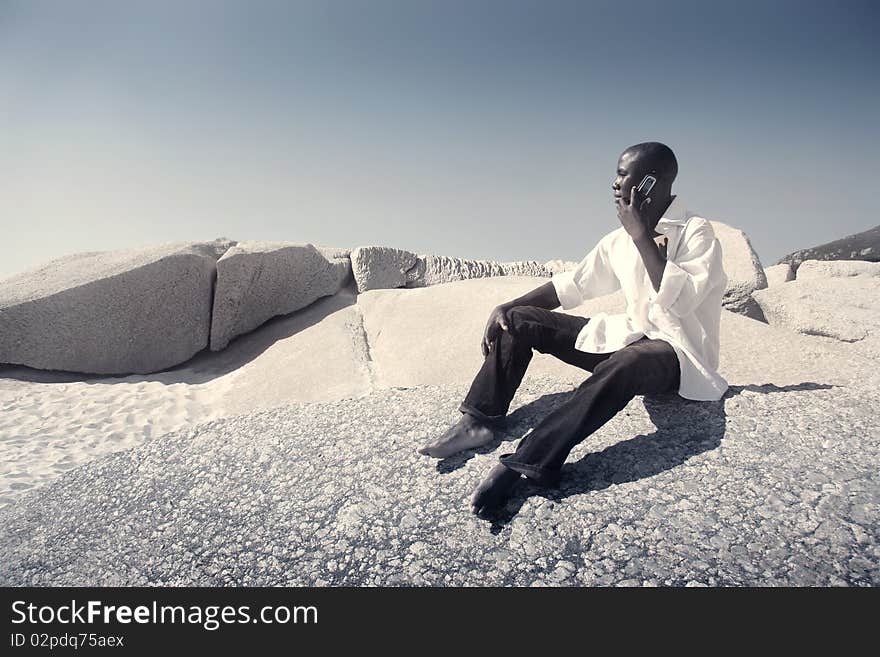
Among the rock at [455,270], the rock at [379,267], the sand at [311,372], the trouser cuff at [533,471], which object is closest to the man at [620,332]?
the trouser cuff at [533,471]

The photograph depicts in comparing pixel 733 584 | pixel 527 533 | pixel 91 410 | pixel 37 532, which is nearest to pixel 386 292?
pixel 91 410

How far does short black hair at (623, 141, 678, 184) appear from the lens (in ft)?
9.43

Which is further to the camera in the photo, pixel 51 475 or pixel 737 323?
pixel 737 323

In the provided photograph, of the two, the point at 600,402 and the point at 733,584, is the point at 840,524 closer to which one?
the point at 733,584

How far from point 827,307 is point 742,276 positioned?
79 centimetres

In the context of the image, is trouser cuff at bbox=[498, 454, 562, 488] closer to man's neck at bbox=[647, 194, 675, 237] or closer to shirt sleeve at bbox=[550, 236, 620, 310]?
shirt sleeve at bbox=[550, 236, 620, 310]

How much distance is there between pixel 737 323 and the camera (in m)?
5.52

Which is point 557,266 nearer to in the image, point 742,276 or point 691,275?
point 742,276

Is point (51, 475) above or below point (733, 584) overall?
below

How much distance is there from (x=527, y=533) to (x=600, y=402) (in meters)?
0.62

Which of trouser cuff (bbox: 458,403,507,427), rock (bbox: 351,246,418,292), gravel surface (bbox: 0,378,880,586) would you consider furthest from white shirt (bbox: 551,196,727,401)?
rock (bbox: 351,246,418,292)

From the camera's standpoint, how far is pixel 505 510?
266 centimetres

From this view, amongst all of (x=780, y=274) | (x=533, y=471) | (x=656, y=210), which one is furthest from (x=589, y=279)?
(x=780, y=274)

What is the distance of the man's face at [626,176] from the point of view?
287cm
